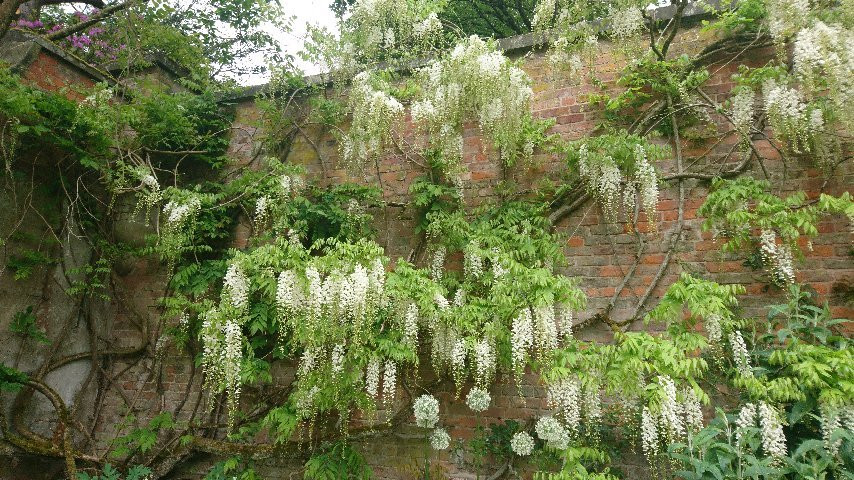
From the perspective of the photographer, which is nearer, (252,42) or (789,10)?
(789,10)

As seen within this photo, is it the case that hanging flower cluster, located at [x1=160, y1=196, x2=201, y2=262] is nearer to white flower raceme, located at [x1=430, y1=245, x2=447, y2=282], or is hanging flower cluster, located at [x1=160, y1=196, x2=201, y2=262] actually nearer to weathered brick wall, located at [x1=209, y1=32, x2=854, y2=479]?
weathered brick wall, located at [x1=209, y1=32, x2=854, y2=479]

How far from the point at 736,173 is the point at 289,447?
352 cm

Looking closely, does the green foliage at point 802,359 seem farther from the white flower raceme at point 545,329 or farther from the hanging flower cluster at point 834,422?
the white flower raceme at point 545,329

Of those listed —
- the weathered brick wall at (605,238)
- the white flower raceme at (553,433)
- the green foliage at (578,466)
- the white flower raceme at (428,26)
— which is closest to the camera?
the green foliage at (578,466)

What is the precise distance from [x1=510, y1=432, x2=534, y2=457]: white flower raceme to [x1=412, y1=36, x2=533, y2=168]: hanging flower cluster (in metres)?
1.89

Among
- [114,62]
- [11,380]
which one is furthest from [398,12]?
[11,380]

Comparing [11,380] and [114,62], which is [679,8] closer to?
[114,62]

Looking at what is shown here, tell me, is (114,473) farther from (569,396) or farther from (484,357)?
(569,396)

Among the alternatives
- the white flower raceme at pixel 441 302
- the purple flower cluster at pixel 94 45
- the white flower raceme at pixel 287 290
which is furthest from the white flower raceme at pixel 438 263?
the purple flower cluster at pixel 94 45

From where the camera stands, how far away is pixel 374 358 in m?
2.95

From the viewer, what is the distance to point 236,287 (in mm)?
3012

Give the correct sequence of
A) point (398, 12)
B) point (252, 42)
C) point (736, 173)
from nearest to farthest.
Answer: point (736, 173)
point (398, 12)
point (252, 42)

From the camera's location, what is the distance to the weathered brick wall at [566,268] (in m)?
3.03

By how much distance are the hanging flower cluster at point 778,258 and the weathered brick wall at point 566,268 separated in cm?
19
